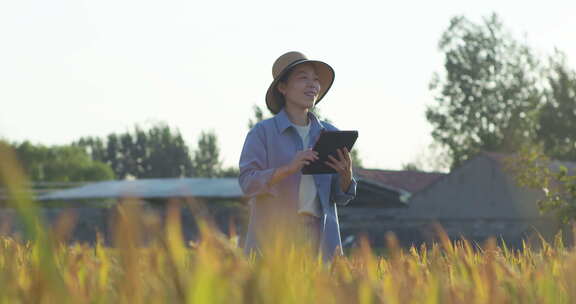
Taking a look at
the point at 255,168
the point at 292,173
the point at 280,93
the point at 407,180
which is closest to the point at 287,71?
the point at 280,93

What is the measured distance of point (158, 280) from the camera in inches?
51.9

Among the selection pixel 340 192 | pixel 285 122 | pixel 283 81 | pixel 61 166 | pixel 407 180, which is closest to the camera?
→ pixel 340 192

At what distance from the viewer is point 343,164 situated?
439 cm

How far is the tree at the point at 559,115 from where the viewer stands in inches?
2071

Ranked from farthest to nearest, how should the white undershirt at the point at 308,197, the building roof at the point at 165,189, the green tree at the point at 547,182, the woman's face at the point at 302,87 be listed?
the building roof at the point at 165,189 → the green tree at the point at 547,182 → the woman's face at the point at 302,87 → the white undershirt at the point at 308,197

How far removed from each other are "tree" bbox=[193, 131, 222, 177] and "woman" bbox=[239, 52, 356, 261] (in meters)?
87.5

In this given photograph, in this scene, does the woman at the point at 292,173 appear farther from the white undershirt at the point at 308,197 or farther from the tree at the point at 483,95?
the tree at the point at 483,95

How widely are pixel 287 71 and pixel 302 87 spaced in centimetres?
13

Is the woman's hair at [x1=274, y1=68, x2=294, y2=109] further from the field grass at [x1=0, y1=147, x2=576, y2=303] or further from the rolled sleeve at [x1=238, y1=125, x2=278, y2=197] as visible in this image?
the field grass at [x1=0, y1=147, x2=576, y2=303]

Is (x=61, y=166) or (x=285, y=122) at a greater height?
(x=61, y=166)

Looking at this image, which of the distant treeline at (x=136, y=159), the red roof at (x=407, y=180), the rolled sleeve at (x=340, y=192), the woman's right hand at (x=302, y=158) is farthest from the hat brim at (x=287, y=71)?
the distant treeline at (x=136, y=159)

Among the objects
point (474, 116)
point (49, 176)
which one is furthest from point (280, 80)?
point (49, 176)

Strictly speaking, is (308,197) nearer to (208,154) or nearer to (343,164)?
(343,164)

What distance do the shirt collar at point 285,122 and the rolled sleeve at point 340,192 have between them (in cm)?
34
